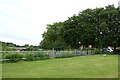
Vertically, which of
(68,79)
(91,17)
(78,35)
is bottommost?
(68,79)

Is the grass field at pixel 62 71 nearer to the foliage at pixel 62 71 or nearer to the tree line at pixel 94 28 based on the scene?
the foliage at pixel 62 71

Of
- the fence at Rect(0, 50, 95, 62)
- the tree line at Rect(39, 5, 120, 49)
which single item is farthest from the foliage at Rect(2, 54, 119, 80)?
the tree line at Rect(39, 5, 120, 49)

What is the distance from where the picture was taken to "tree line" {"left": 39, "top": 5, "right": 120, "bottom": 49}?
55.1m

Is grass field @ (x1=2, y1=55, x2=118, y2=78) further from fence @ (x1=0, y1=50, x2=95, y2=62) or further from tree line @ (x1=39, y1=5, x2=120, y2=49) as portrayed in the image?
tree line @ (x1=39, y1=5, x2=120, y2=49)

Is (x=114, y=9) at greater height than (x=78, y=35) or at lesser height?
greater

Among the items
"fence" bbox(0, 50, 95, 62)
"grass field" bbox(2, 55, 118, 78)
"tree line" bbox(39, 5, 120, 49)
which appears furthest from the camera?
"tree line" bbox(39, 5, 120, 49)

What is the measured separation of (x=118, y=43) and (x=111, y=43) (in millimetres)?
1405

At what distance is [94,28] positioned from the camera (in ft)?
186

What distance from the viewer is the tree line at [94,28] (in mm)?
55062

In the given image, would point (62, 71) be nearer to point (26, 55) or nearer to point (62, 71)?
point (62, 71)

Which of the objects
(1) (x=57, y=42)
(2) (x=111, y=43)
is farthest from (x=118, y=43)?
(1) (x=57, y=42)

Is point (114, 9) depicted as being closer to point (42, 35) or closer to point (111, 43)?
point (111, 43)

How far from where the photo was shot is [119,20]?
55.5 metres

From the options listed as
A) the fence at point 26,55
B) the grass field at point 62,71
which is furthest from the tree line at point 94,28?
the grass field at point 62,71
